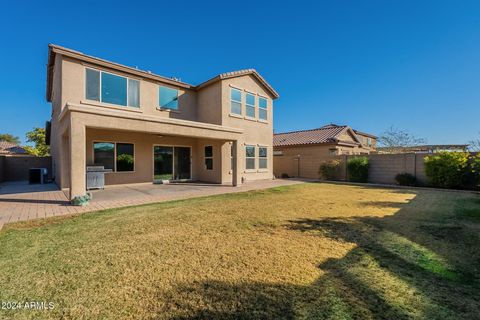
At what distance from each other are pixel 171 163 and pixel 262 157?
6.89m

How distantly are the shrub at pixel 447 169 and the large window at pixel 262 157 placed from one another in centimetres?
1038

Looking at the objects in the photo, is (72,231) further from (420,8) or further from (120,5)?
(420,8)

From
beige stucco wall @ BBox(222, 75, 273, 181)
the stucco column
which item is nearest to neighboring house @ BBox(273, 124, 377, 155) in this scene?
beige stucco wall @ BBox(222, 75, 273, 181)

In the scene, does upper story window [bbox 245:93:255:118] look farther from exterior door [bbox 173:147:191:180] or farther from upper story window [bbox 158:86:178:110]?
exterior door [bbox 173:147:191:180]

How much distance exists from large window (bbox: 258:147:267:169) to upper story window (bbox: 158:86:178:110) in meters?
6.98

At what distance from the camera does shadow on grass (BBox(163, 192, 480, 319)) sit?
2.45m

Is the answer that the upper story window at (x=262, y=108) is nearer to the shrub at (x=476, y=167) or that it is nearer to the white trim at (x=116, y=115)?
the white trim at (x=116, y=115)

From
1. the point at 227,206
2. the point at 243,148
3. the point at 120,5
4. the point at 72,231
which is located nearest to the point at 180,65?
the point at 120,5

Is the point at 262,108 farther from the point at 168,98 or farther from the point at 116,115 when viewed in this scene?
the point at 116,115

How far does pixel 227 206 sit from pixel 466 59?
17102mm

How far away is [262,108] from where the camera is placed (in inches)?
691

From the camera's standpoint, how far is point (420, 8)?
36.5 feet

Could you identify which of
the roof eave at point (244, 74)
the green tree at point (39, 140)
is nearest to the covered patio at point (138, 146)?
the roof eave at point (244, 74)

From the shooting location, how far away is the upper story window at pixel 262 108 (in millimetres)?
17375
